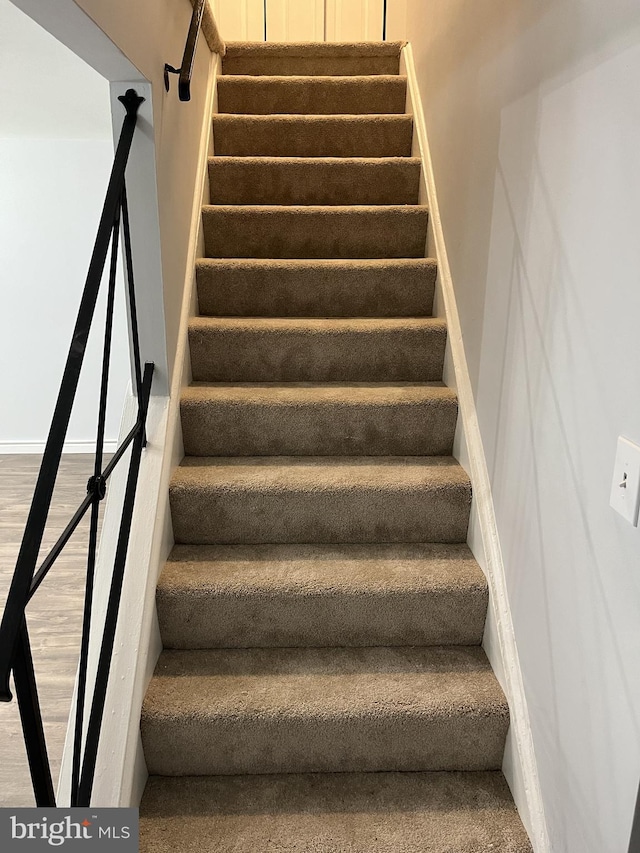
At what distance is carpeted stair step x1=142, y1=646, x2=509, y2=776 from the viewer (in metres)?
1.60

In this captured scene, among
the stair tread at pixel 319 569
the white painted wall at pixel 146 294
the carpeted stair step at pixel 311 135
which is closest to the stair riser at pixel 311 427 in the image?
the white painted wall at pixel 146 294

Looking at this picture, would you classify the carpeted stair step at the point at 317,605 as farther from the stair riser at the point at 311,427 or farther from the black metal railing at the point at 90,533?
the stair riser at the point at 311,427

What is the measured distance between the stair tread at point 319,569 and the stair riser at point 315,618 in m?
0.02

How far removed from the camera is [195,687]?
1.66 meters

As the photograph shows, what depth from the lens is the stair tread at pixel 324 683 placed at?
1606mm

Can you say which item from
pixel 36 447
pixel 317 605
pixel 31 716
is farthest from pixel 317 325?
pixel 36 447

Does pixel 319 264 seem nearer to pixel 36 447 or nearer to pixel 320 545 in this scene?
pixel 320 545

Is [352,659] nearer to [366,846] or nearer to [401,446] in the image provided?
[366,846]

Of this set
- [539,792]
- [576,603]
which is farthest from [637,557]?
[539,792]

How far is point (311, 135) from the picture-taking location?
9.53 feet

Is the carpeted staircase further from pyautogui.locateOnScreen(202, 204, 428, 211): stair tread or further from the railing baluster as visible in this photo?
the railing baluster

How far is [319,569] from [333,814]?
1.96 ft

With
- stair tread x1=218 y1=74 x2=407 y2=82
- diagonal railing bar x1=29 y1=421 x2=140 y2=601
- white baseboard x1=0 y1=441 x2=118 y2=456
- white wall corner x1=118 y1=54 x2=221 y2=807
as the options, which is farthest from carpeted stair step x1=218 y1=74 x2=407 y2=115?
white baseboard x1=0 y1=441 x2=118 y2=456

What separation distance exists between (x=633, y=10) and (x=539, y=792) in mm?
1528
